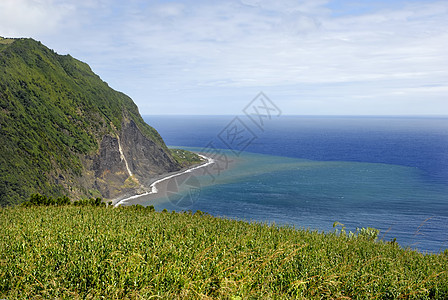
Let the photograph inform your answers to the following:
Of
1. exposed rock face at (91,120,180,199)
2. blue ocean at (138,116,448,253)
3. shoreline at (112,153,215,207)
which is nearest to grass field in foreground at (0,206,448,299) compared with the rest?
blue ocean at (138,116,448,253)

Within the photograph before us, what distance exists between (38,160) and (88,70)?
8429 centimetres

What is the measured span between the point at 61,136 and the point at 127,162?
21.2m

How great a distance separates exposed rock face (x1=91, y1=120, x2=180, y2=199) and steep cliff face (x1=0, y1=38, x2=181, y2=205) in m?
0.28

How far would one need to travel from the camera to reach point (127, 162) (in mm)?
98938

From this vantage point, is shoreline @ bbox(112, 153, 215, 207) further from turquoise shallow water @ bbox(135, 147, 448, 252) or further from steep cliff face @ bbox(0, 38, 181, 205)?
turquoise shallow water @ bbox(135, 147, 448, 252)

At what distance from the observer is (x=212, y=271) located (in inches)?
229

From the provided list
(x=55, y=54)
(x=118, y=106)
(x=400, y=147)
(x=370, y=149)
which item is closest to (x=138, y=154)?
(x=118, y=106)

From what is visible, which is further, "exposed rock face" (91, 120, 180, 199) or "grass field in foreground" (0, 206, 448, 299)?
"exposed rock face" (91, 120, 180, 199)

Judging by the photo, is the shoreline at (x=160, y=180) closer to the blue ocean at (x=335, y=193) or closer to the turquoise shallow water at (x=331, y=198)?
the blue ocean at (x=335, y=193)

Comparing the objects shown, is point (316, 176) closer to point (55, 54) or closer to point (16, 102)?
point (16, 102)

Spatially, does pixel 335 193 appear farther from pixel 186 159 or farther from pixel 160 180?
pixel 186 159

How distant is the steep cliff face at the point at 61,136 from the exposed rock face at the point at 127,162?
28 centimetres

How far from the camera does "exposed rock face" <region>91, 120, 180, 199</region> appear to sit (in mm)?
87781

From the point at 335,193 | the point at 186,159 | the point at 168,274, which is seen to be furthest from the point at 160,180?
the point at 168,274
